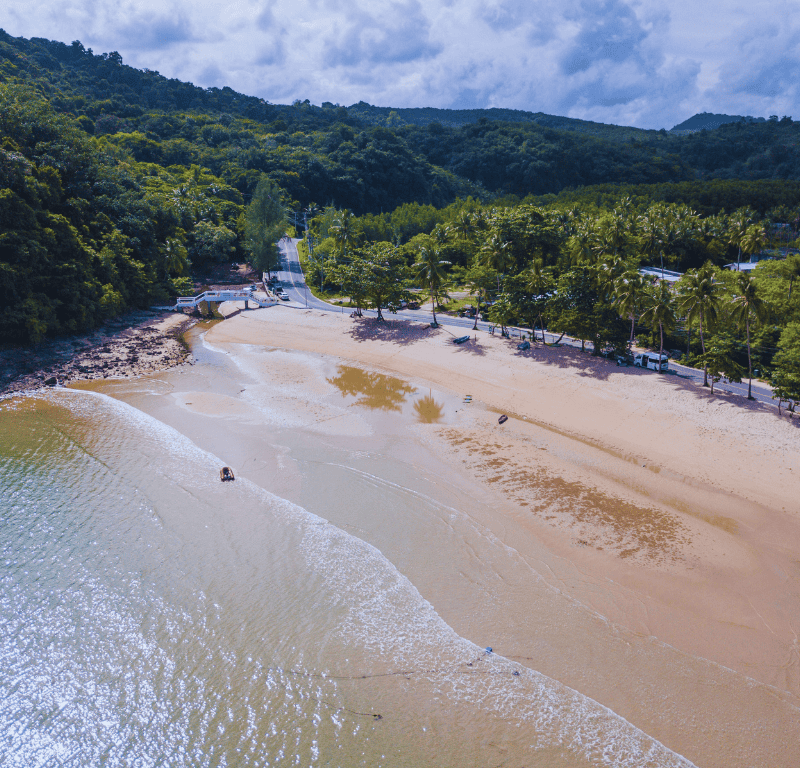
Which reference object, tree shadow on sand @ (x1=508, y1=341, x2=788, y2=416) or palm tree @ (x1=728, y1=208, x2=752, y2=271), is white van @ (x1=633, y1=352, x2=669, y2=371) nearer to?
tree shadow on sand @ (x1=508, y1=341, x2=788, y2=416)

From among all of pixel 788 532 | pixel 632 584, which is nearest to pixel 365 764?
pixel 632 584

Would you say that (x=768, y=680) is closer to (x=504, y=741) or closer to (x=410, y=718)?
(x=504, y=741)

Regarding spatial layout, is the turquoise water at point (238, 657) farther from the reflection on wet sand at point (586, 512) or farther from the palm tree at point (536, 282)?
A: the palm tree at point (536, 282)

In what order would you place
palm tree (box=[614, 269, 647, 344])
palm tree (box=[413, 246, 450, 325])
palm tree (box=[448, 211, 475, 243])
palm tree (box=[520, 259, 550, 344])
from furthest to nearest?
palm tree (box=[448, 211, 475, 243]) < palm tree (box=[413, 246, 450, 325]) < palm tree (box=[520, 259, 550, 344]) < palm tree (box=[614, 269, 647, 344])

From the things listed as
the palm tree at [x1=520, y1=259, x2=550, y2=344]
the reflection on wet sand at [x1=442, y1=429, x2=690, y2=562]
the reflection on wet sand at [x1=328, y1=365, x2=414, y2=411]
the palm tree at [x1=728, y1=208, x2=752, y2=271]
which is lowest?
the reflection on wet sand at [x1=442, y1=429, x2=690, y2=562]

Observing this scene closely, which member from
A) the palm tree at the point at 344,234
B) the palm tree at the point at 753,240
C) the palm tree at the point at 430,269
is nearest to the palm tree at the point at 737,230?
the palm tree at the point at 753,240

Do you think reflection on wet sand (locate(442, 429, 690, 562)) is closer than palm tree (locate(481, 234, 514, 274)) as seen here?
Yes

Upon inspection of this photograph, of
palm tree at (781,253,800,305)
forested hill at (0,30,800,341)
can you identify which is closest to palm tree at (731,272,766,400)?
palm tree at (781,253,800,305)
